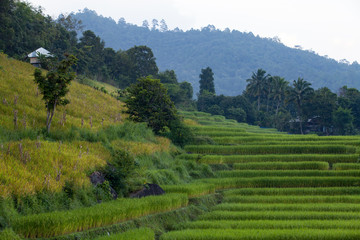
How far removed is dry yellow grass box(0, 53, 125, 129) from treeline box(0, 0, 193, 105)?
39.0 ft

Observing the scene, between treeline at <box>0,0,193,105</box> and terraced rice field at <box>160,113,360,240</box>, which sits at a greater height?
treeline at <box>0,0,193,105</box>

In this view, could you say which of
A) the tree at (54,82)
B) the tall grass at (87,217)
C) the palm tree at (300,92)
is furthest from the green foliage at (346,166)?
the palm tree at (300,92)

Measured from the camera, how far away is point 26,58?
115ft

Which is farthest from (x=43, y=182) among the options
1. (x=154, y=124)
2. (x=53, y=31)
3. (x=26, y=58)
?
(x=53, y=31)

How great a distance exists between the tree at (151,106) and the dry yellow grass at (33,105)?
142 centimetres

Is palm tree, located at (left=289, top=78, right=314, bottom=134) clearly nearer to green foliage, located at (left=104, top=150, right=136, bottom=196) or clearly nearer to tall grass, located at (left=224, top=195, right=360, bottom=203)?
tall grass, located at (left=224, top=195, right=360, bottom=203)

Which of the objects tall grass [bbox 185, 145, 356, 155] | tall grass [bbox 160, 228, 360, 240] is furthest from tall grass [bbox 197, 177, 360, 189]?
tall grass [bbox 160, 228, 360, 240]

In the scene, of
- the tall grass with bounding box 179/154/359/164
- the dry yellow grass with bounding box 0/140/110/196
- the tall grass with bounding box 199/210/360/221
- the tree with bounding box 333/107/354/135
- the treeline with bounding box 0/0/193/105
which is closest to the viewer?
the dry yellow grass with bounding box 0/140/110/196

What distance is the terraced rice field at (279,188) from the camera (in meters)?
11.4

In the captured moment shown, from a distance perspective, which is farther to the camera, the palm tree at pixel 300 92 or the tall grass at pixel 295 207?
the palm tree at pixel 300 92

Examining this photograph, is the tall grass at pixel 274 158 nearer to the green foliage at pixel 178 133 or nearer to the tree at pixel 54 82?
the green foliage at pixel 178 133

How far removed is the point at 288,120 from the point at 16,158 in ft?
178

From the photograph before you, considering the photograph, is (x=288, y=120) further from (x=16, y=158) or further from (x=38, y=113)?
(x=16, y=158)

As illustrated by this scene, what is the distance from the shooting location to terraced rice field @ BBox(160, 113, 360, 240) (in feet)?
37.4
